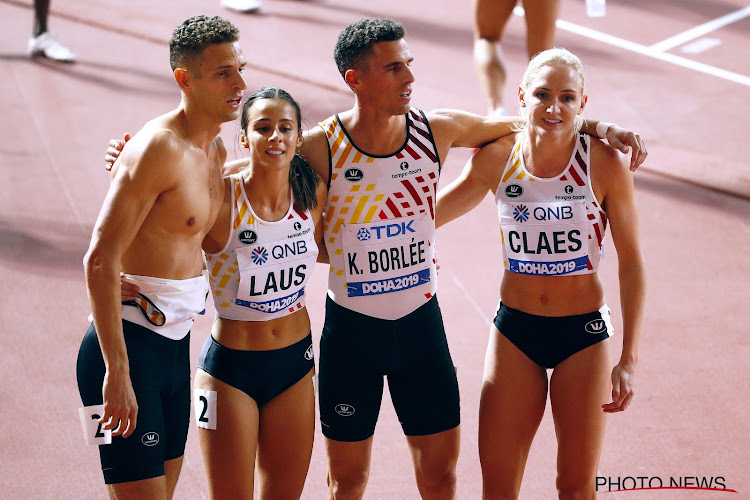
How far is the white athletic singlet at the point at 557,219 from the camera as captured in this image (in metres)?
3.98

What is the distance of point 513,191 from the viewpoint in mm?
4062

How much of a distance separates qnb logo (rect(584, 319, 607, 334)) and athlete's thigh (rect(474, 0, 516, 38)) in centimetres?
395

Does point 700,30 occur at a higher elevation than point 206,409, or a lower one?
lower

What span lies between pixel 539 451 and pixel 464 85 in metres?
5.39

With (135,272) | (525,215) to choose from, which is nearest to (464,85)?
(525,215)

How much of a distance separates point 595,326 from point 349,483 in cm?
119

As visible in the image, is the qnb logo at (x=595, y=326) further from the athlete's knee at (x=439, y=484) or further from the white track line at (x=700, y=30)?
the white track line at (x=700, y=30)

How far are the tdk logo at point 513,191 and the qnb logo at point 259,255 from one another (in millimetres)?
997

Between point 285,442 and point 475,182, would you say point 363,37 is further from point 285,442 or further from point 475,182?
point 285,442

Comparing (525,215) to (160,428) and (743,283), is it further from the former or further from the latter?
(743,283)

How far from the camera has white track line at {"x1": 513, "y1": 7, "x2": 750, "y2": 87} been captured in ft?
33.3

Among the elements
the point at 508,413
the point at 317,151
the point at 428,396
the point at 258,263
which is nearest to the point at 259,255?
the point at 258,263

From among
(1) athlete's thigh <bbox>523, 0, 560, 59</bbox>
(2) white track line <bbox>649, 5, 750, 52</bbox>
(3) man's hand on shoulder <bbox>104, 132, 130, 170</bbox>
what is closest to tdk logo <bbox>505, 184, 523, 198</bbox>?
(3) man's hand on shoulder <bbox>104, 132, 130, 170</bbox>

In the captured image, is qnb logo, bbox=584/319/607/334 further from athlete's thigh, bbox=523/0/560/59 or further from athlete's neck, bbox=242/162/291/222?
→ athlete's thigh, bbox=523/0/560/59
